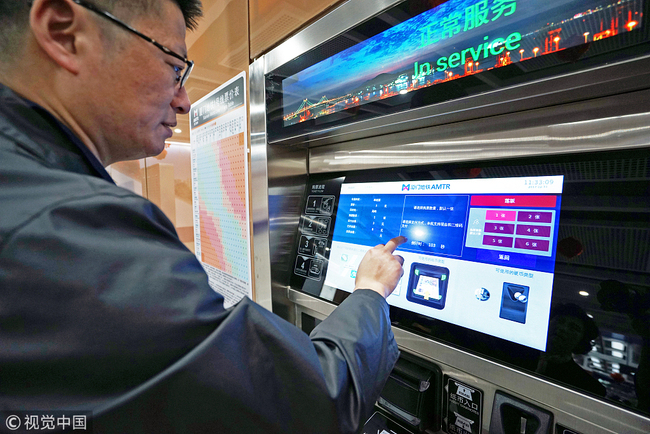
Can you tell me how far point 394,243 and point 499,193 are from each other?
10.6 inches

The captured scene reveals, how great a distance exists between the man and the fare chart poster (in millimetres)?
681

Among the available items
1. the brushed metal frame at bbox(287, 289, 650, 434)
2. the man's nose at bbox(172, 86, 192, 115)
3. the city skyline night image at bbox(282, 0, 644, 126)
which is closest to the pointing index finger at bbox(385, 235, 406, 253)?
the brushed metal frame at bbox(287, 289, 650, 434)

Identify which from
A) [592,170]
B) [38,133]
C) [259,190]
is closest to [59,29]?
[38,133]

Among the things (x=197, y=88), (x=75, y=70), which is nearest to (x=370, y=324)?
(x=75, y=70)

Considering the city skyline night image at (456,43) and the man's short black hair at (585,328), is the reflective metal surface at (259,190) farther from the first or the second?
the man's short black hair at (585,328)

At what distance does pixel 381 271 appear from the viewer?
772mm

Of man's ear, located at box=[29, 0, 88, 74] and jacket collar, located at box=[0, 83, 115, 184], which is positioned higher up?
man's ear, located at box=[29, 0, 88, 74]

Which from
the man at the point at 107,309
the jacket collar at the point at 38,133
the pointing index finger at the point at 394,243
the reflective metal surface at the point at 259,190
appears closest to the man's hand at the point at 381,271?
the pointing index finger at the point at 394,243

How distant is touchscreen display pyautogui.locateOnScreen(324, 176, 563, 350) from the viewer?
66 cm

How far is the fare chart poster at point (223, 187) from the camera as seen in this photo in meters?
1.27

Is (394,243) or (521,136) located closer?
(521,136)

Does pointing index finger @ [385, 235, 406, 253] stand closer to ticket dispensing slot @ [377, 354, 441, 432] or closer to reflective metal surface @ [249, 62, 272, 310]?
ticket dispensing slot @ [377, 354, 441, 432]

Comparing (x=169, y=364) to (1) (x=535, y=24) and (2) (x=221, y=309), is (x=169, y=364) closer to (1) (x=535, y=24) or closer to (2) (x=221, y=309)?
(2) (x=221, y=309)

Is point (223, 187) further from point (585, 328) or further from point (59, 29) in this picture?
point (585, 328)
